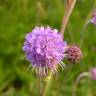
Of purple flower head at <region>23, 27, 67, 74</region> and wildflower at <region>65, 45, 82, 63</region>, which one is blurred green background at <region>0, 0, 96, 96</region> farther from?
purple flower head at <region>23, 27, 67, 74</region>

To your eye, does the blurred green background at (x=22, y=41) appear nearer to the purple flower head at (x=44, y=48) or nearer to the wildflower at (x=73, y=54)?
the wildflower at (x=73, y=54)


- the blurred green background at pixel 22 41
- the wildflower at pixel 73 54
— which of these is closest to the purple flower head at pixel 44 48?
the wildflower at pixel 73 54

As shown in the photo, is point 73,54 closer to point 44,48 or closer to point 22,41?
point 44,48

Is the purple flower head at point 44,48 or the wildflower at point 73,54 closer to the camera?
the purple flower head at point 44,48

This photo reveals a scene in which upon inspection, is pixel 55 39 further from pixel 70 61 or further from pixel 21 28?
pixel 21 28

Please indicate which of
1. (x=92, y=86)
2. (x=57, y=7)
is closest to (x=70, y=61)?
(x=92, y=86)

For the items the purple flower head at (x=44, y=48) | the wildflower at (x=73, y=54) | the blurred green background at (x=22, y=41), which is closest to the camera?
the purple flower head at (x=44, y=48)

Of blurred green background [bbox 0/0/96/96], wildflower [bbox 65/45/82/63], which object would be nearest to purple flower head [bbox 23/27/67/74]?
wildflower [bbox 65/45/82/63]

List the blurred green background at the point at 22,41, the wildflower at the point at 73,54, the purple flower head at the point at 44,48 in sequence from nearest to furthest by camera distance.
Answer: the purple flower head at the point at 44,48 < the wildflower at the point at 73,54 < the blurred green background at the point at 22,41
